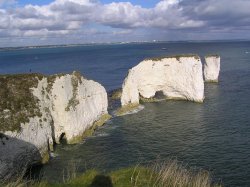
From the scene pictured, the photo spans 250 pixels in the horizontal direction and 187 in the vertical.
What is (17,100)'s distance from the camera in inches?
1524

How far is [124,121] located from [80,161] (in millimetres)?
17550

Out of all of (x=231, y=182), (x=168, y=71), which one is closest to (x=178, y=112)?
(x=168, y=71)

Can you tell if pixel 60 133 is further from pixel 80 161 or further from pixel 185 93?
pixel 185 93

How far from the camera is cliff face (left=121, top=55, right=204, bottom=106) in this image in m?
70.2

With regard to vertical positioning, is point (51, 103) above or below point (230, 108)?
above

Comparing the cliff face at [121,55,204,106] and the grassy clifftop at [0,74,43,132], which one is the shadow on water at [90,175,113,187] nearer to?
the grassy clifftop at [0,74,43,132]

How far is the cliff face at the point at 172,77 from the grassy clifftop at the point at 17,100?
30.9m

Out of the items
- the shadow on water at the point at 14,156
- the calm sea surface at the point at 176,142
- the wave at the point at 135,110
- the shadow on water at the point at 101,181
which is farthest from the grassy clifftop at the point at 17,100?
the wave at the point at 135,110

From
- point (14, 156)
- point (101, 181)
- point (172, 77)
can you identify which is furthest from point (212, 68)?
point (101, 181)

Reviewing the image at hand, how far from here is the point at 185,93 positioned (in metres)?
71.1

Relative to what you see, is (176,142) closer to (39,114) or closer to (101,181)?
(39,114)

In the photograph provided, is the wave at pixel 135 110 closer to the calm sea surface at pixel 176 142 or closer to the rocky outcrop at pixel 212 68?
the calm sea surface at pixel 176 142

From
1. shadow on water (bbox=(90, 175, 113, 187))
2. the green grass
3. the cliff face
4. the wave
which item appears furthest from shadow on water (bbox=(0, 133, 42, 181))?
the cliff face

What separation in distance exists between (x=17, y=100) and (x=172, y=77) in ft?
130
